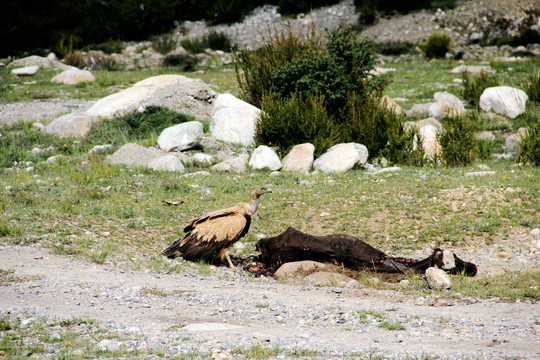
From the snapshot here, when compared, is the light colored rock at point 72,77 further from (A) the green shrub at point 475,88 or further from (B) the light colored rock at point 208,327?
(B) the light colored rock at point 208,327

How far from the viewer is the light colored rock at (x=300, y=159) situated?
36.7ft

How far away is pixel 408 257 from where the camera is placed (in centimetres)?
702

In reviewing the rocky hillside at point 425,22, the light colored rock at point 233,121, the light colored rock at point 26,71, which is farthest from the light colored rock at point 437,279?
the rocky hillside at point 425,22

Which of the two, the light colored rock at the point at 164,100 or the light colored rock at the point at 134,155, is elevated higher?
the light colored rock at the point at 164,100

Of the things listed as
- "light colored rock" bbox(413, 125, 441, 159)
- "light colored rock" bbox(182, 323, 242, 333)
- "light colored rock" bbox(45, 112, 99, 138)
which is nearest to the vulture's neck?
"light colored rock" bbox(182, 323, 242, 333)

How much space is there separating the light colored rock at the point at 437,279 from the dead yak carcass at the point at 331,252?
1.53 feet

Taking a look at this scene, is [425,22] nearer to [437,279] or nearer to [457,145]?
[457,145]

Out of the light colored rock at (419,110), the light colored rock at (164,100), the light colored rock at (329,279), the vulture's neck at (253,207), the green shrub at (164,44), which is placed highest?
the vulture's neck at (253,207)

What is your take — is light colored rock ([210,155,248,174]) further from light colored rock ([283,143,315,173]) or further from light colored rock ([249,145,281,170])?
light colored rock ([283,143,315,173])

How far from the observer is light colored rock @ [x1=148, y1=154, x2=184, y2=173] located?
11.0 meters

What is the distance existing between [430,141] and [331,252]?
22.8 ft

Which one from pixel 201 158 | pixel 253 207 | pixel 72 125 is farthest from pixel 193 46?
pixel 253 207

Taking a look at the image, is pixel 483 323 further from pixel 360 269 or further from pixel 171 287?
pixel 171 287

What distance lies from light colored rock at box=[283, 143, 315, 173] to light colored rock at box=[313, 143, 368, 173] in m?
0.20
